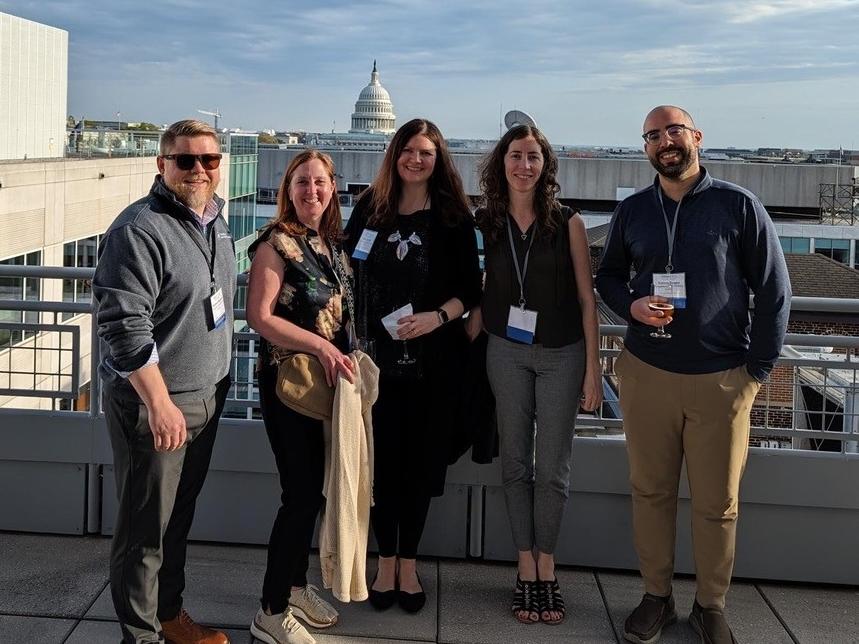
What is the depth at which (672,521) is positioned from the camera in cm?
374

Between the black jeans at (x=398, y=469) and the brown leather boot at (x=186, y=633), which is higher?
the black jeans at (x=398, y=469)

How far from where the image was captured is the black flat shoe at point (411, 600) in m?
3.85

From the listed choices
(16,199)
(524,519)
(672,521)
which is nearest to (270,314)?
(524,519)

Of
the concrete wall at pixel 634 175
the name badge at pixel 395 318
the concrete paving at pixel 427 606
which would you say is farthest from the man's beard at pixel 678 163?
the concrete wall at pixel 634 175

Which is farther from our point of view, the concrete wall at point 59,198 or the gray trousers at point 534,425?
the concrete wall at point 59,198

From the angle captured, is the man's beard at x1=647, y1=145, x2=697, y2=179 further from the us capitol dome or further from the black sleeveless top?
the us capitol dome

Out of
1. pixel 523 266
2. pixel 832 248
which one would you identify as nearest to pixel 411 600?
pixel 523 266

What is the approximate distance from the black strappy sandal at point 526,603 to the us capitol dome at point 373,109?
436 ft

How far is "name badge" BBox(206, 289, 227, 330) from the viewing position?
3.15 metres

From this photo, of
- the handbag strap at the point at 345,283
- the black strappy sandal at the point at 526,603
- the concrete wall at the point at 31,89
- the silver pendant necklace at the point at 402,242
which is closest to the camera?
the handbag strap at the point at 345,283

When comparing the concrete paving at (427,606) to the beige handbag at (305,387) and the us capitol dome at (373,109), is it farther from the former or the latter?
the us capitol dome at (373,109)

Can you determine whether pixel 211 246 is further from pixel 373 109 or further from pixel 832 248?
pixel 373 109

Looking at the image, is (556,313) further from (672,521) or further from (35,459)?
(35,459)

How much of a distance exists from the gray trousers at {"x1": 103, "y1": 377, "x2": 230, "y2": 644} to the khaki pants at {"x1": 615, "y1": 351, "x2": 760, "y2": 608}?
1.68m
